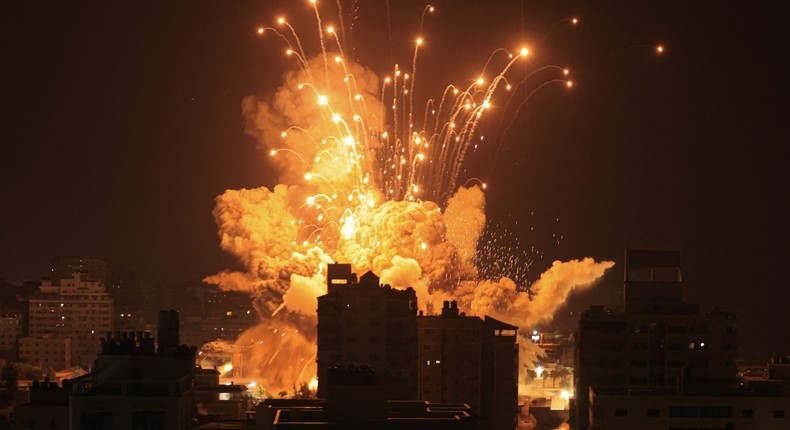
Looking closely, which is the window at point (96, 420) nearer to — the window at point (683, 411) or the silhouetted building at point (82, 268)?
the window at point (683, 411)

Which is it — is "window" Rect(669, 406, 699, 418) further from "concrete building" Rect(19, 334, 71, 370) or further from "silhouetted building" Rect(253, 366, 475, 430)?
"concrete building" Rect(19, 334, 71, 370)

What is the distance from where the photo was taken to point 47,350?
342ft

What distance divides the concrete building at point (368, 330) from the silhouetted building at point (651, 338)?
6.57 metres

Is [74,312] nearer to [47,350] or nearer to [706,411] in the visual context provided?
[47,350]

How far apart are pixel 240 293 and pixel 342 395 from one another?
9579cm

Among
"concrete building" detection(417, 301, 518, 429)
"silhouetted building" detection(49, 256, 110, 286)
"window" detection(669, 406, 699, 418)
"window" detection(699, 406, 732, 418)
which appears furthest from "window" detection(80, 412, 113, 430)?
"silhouetted building" detection(49, 256, 110, 286)

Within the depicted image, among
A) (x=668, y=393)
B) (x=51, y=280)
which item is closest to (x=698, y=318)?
(x=668, y=393)

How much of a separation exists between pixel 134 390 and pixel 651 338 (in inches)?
882

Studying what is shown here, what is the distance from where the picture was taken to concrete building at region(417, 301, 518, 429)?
188 feet

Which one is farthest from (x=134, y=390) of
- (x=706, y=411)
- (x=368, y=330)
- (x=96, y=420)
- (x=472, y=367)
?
(x=472, y=367)

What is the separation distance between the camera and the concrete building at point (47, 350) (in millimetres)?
103500

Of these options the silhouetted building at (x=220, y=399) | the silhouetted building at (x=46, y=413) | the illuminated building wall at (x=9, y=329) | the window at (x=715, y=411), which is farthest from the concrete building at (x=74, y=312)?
the window at (x=715, y=411)

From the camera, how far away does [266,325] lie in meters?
79.5

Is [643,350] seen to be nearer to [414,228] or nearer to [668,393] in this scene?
[668,393]
